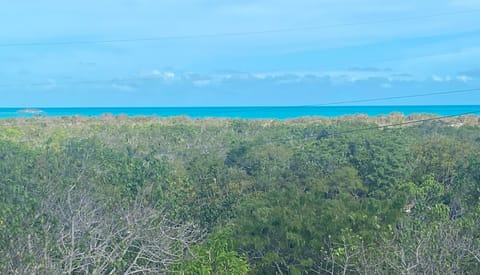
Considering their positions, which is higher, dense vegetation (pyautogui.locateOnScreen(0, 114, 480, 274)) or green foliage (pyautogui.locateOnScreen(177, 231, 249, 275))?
dense vegetation (pyautogui.locateOnScreen(0, 114, 480, 274))

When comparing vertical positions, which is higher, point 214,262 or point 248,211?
point 248,211

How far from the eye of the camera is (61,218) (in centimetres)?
1586

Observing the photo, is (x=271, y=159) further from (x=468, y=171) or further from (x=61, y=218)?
(x=61, y=218)

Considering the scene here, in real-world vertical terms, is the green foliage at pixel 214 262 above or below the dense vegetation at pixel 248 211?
below

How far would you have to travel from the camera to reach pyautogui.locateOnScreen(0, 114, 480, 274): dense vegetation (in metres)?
13.2

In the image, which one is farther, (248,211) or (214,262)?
(248,211)

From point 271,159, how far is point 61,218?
15442 mm

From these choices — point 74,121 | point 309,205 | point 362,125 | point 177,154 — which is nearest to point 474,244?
point 309,205

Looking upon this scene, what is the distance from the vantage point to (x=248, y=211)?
18.3 m

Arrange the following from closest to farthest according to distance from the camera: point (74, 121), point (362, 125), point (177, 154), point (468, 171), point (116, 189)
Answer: point (116, 189)
point (468, 171)
point (177, 154)
point (362, 125)
point (74, 121)

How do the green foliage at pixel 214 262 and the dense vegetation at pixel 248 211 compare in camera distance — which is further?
the green foliage at pixel 214 262

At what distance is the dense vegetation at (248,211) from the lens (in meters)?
13.2

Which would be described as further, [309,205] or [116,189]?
[116,189]

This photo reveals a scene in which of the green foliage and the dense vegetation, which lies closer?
the dense vegetation
